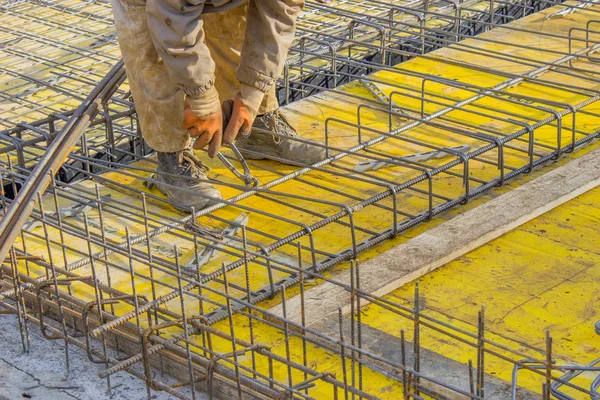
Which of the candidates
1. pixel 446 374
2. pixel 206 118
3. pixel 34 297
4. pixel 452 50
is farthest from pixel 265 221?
pixel 452 50

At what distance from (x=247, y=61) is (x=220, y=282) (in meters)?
0.83

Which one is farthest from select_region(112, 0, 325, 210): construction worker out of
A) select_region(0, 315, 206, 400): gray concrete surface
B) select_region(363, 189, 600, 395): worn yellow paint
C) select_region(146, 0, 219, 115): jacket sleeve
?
select_region(363, 189, 600, 395): worn yellow paint

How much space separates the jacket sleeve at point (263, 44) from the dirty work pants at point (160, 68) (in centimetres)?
44

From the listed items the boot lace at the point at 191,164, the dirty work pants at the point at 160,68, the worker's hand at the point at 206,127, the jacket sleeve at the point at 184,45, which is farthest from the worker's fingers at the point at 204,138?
the boot lace at the point at 191,164

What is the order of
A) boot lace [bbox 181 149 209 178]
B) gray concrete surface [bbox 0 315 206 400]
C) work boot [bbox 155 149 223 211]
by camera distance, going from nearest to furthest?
gray concrete surface [bbox 0 315 206 400] → work boot [bbox 155 149 223 211] → boot lace [bbox 181 149 209 178]

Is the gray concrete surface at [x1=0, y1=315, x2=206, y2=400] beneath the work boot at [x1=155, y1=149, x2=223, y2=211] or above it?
beneath

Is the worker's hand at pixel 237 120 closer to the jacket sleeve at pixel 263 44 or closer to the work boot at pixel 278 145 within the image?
the jacket sleeve at pixel 263 44

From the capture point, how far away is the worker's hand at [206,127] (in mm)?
4340

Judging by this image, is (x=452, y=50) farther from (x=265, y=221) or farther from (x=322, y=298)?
(x=322, y=298)

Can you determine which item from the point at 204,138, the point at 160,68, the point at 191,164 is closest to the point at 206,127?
the point at 204,138

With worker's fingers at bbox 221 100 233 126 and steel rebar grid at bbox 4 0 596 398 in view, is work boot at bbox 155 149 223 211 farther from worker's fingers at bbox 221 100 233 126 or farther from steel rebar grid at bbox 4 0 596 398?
worker's fingers at bbox 221 100 233 126

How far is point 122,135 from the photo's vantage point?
5.89m

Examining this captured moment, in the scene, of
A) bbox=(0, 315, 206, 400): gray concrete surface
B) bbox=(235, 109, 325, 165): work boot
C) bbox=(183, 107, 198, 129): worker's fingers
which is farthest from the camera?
bbox=(235, 109, 325, 165): work boot

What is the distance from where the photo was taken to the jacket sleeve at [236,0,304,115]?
171 inches
